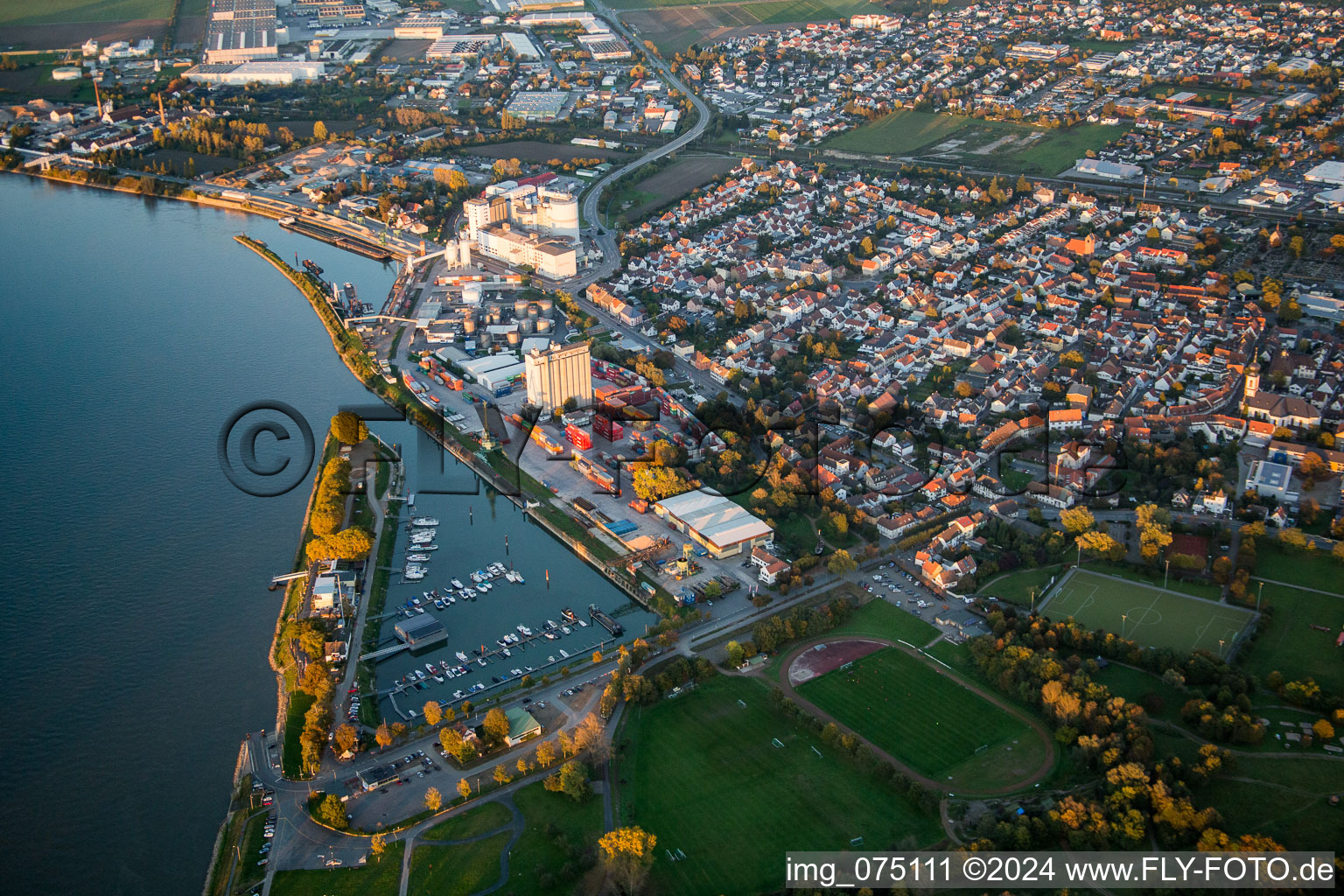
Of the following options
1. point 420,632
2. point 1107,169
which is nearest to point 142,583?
point 420,632

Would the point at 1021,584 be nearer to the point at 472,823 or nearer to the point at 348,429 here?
the point at 472,823

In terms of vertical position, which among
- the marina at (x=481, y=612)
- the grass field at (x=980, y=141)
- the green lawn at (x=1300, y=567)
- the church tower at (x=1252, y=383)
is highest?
the grass field at (x=980, y=141)

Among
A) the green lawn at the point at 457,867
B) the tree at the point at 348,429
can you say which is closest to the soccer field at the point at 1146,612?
the green lawn at the point at 457,867

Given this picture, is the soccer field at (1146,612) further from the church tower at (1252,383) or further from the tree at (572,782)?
the tree at (572,782)

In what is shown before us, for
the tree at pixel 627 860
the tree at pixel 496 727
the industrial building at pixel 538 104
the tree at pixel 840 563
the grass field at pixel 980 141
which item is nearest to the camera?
the tree at pixel 627 860

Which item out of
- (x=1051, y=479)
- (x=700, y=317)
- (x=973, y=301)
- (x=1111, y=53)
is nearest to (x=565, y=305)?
(x=700, y=317)

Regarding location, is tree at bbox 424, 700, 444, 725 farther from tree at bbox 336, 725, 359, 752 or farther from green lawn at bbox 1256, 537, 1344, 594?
green lawn at bbox 1256, 537, 1344, 594

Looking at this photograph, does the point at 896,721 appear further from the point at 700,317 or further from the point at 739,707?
the point at 700,317
